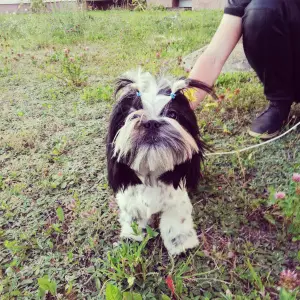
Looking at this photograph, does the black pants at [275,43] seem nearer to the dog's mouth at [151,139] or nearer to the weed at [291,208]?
the weed at [291,208]

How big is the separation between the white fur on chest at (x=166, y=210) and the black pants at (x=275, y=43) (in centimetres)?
123

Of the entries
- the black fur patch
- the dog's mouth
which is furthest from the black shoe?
the dog's mouth

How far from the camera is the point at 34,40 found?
612 cm

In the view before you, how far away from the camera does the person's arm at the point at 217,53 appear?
7.02 feet

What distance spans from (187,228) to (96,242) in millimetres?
461

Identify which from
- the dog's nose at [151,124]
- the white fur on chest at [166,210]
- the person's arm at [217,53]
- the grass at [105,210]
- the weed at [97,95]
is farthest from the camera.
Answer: the weed at [97,95]

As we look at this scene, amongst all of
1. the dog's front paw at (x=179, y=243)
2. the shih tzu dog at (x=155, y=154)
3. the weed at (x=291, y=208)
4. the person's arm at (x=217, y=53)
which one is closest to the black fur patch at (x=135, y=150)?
the shih tzu dog at (x=155, y=154)

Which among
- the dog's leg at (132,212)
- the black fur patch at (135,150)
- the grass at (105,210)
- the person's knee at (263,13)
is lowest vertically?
the grass at (105,210)

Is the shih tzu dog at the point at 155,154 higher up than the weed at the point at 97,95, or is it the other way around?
A: the shih tzu dog at the point at 155,154

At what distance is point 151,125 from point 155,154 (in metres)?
0.11

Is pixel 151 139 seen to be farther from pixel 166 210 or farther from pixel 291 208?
pixel 291 208

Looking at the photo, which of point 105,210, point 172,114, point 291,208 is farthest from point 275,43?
point 105,210

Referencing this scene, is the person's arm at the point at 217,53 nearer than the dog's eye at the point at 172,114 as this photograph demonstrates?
No

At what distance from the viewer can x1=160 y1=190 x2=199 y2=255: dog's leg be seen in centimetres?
167
